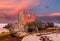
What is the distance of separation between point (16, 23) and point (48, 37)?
1067mm

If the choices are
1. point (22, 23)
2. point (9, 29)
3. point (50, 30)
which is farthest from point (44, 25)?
point (9, 29)

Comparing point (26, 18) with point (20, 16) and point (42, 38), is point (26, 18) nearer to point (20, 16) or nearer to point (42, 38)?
point (20, 16)

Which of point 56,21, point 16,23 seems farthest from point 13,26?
point 56,21

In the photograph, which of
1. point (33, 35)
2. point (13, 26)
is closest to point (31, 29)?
point (33, 35)

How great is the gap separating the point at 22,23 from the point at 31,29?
0.34 metres

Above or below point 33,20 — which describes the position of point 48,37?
below

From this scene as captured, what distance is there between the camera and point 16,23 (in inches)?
231

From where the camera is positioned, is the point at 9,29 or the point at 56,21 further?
the point at 56,21

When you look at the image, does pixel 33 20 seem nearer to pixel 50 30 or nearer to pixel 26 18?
pixel 26 18

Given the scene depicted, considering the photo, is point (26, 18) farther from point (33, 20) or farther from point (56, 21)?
point (56, 21)

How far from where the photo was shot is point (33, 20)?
19.3 feet

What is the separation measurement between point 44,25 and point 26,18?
1.97ft

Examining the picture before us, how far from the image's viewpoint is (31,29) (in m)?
5.90

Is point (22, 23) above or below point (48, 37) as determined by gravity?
above
